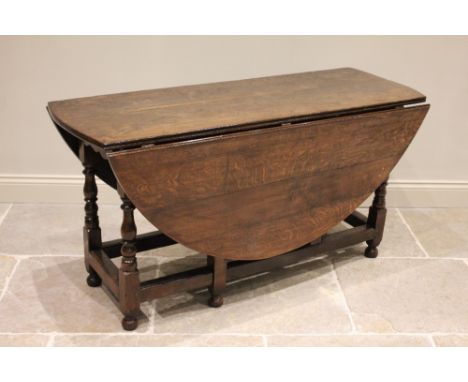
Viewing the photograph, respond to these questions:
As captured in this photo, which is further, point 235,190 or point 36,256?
point 36,256

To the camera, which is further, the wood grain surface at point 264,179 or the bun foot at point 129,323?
the bun foot at point 129,323

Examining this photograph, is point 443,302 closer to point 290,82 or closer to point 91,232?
point 290,82

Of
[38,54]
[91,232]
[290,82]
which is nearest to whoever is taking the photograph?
[91,232]

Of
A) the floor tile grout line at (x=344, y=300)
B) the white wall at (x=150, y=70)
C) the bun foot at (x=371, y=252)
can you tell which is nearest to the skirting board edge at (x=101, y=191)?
the white wall at (x=150, y=70)

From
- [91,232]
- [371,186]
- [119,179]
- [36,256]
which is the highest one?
[119,179]

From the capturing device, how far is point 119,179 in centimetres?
229

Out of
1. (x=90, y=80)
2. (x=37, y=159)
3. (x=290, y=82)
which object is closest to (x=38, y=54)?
(x=90, y=80)

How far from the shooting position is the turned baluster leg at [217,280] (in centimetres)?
273

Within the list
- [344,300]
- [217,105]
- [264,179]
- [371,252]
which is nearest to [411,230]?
[371,252]

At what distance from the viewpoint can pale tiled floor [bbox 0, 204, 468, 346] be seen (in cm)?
264

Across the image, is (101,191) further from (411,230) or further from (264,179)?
(411,230)

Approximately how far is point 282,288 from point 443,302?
67 cm

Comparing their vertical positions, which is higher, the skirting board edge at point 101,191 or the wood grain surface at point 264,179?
the wood grain surface at point 264,179

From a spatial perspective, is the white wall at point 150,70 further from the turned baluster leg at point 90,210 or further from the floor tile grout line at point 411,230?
the turned baluster leg at point 90,210
